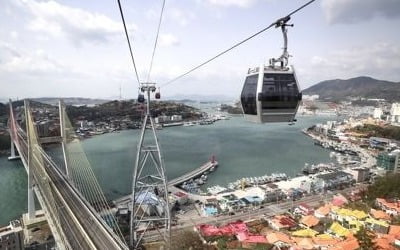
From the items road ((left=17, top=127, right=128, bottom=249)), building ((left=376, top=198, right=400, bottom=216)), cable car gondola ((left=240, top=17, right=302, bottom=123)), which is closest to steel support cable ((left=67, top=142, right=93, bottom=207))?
road ((left=17, top=127, right=128, bottom=249))

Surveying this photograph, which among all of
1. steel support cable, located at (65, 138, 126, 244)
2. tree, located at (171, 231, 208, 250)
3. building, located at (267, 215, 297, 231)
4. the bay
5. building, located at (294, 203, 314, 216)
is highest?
steel support cable, located at (65, 138, 126, 244)

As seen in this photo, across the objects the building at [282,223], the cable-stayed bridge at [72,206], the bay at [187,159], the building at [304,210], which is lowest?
the bay at [187,159]

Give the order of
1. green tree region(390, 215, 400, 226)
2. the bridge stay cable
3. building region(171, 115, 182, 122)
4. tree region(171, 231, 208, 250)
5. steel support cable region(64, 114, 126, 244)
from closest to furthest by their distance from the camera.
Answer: tree region(171, 231, 208, 250) < green tree region(390, 215, 400, 226) < the bridge stay cable < steel support cable region(64, 114, 126, 244) < building region(171, 115, 182, 122)

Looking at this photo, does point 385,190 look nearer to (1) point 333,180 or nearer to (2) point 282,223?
(1) point 333,180

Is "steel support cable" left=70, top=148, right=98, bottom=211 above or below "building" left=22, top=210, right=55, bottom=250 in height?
above

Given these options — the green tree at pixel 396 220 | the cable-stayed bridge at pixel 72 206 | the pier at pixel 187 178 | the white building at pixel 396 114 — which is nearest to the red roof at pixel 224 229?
the cable-stayed bridge at pixel 72 206

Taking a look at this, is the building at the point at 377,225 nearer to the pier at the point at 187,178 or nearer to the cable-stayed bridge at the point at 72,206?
the pier at the point at 187,178

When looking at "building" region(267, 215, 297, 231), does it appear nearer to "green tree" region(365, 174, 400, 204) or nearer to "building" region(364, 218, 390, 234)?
"building" region(364, 218, 390, 234)

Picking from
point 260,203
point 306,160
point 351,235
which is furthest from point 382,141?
point 351,235
